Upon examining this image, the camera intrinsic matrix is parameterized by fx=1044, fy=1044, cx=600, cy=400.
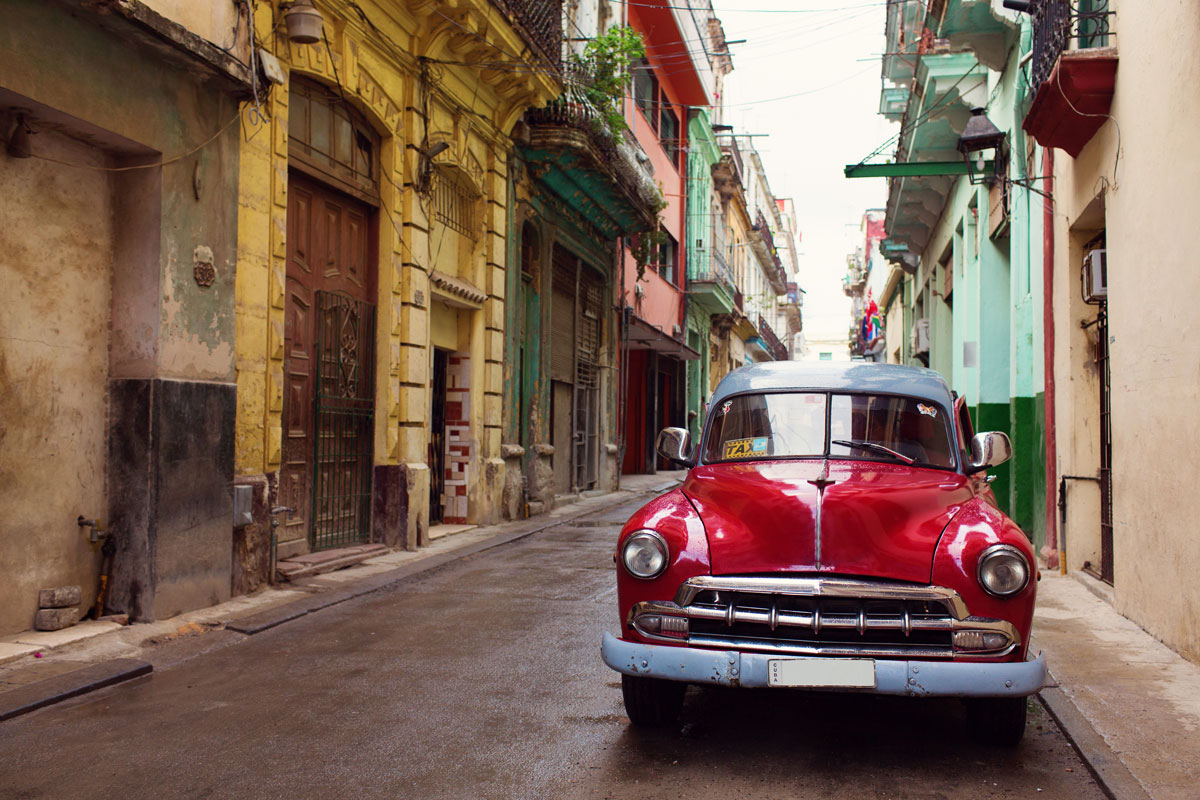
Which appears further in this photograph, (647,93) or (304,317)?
(647,93)

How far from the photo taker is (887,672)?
3.96 metres

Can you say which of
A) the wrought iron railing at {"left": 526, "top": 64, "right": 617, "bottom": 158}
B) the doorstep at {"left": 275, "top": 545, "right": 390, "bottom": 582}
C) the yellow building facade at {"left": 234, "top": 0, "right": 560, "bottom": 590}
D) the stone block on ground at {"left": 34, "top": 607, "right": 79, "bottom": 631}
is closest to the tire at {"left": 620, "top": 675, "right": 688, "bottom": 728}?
the stone block on ground at {"left": 34, "top": 607, "right": 79, "bottom": 631}

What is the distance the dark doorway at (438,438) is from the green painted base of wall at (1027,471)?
6778mm

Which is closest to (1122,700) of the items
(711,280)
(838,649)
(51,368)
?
(838,649)

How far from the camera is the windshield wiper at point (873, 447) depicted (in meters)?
5.32

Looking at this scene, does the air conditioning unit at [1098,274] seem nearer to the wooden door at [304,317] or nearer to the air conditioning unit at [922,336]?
the wooden door at [304,317]

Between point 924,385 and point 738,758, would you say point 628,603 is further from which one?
point 924,385

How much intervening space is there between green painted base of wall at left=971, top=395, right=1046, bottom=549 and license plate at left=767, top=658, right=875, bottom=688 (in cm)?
748

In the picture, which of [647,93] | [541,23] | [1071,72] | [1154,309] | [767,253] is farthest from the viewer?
[767,253]

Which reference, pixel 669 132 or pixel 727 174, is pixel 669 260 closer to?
pixel 669 132

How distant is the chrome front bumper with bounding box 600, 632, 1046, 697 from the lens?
3.95 meters

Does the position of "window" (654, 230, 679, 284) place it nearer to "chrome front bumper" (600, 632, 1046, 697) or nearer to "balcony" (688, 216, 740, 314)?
"balcony" (688, 216, 740, 314)

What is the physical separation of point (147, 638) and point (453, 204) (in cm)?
776

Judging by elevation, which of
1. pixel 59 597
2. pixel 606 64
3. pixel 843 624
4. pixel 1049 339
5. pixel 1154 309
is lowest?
pixel 59 597
